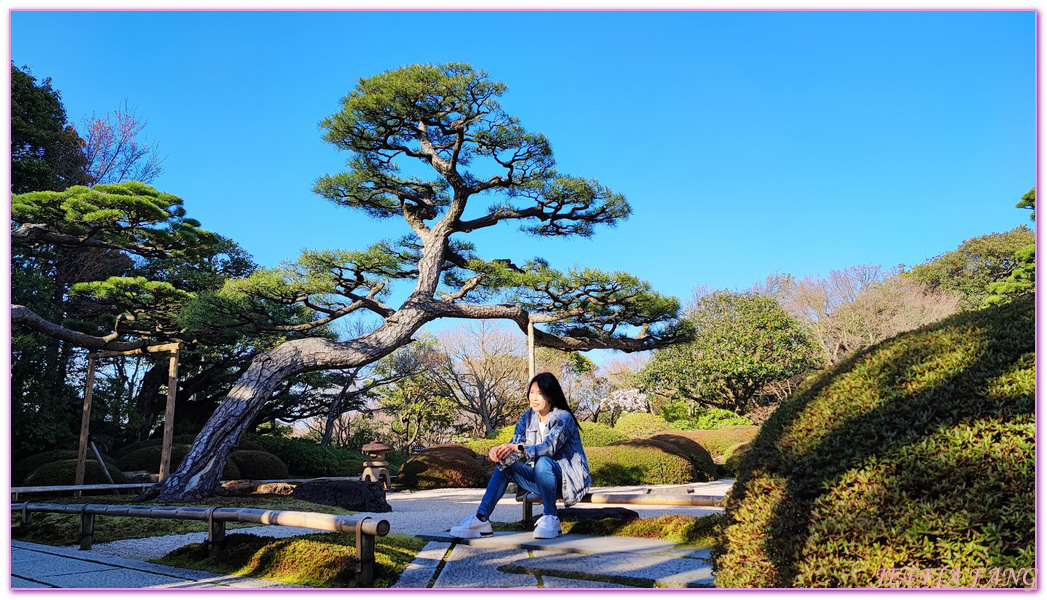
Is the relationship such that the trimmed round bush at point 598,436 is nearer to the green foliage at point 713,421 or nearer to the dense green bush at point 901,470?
the green foliage at point 713,421

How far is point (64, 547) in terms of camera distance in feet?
14.1

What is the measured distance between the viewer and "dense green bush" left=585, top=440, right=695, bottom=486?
33.7 feet

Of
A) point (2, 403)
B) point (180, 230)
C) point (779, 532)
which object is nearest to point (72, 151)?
point (180, 230)

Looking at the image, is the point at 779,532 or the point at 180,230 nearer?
the point at 779,532

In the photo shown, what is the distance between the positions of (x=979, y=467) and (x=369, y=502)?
6357mm

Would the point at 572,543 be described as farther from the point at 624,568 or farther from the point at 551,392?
the point at 551,392

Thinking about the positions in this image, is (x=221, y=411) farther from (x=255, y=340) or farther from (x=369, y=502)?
(x=255, y=340)

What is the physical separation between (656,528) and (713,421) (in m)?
15.0

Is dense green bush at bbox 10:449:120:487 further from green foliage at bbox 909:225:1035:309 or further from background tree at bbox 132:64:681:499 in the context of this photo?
green foliage at bbox 909:225:1035:309

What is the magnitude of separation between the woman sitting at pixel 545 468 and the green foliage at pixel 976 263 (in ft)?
77.3

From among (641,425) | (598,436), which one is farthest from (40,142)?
(641,425)

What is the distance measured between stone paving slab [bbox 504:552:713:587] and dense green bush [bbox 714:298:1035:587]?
703 millimetres

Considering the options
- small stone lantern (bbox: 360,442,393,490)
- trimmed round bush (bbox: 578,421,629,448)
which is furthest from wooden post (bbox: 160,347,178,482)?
trimmed round bush (bbox: 578,421,629,448)

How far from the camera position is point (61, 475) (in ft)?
30.7
